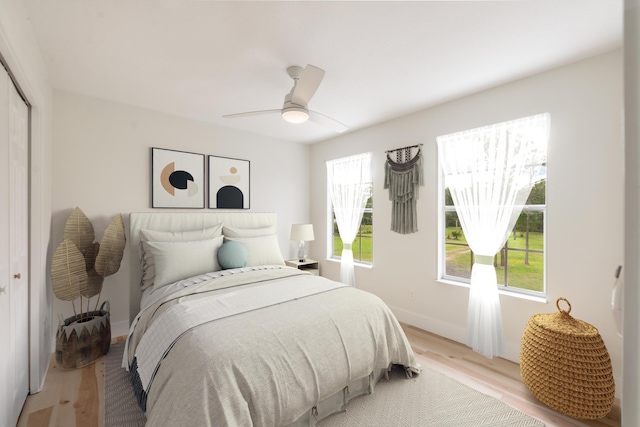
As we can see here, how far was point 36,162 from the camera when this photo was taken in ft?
6.77

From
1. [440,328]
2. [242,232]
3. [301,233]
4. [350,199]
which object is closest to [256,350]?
[242,232]

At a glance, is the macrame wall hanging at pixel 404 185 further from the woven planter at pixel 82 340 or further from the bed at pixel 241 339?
the woven planter at pixel 82 340

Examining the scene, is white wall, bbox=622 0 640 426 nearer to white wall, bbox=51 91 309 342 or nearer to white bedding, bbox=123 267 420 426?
white bedding, bbox=123 267 420 426

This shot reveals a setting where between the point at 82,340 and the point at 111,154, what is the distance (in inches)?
71.1

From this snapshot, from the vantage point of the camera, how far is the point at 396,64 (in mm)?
2219

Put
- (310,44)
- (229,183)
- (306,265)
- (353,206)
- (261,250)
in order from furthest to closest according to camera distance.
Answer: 1. (306,265)
2. (353,206)
3. (229,183)
4. (261,250)
5. (310,44)

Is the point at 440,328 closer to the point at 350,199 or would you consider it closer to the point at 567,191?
the point at 567,191

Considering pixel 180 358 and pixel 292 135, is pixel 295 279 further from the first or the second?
pixel 292 135

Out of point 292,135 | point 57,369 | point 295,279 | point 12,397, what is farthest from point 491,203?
point 57,369

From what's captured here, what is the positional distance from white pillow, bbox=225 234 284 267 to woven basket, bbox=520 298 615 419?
7.90 ft

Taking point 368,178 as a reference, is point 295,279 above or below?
below

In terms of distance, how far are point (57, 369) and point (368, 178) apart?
3.70m

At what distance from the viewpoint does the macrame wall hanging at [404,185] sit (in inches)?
127

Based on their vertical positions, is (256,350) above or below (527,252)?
below
